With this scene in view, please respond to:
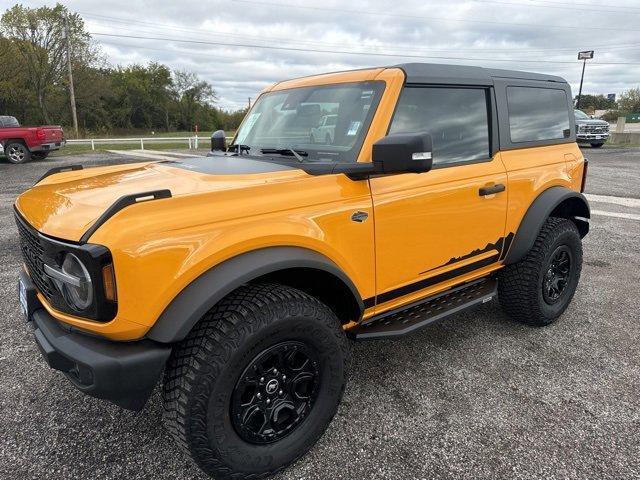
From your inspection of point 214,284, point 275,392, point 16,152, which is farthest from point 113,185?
point 16,152

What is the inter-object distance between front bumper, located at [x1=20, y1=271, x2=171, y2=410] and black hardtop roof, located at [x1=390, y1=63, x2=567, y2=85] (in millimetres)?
1993

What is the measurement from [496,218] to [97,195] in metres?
2.40

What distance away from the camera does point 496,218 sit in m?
3.07

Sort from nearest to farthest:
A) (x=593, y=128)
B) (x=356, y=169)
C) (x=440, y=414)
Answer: (x=356, y=169), (x=440, y=414), (x=593, y=128)

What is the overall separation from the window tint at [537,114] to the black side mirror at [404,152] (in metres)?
1.45

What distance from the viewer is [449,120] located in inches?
114

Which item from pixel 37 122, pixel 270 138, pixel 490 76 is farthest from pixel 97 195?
pixel 37 122

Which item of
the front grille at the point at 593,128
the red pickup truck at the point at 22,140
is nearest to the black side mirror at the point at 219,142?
the red pickup truck at the point at 22,140

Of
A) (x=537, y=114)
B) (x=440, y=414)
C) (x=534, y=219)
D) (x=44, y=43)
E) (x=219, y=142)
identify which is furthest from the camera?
(x=44, y=43)

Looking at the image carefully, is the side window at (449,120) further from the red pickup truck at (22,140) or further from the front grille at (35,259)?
the red pickup truck at (22,140)

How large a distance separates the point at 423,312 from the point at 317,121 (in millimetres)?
1331

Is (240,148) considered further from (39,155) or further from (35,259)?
(39,155)

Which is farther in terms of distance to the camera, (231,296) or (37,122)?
(37,122)

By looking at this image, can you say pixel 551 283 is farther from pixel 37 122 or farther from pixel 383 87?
pixel 37 122
